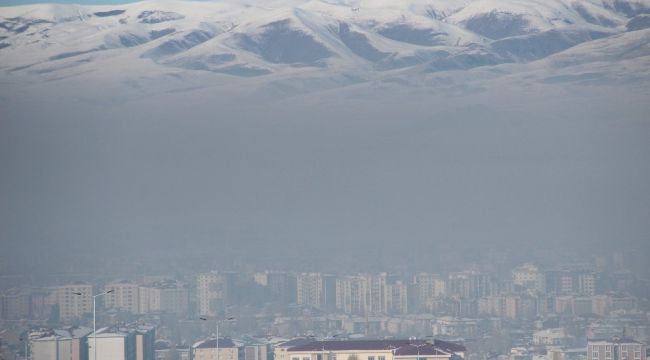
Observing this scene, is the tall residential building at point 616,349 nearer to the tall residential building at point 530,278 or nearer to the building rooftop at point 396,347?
the building rooftop at point 396,347

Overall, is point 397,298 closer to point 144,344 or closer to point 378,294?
point 378,294

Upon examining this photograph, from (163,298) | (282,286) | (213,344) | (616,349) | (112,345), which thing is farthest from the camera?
(282,286)

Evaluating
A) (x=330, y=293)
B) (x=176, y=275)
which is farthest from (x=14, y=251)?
(x=330, y=293)

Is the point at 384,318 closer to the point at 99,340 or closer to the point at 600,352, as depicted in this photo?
the point at 600,352

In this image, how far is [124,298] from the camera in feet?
136

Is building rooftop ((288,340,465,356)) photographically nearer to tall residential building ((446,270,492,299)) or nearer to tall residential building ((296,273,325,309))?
tall residential building ((296,273,325,309))

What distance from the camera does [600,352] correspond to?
109 ft

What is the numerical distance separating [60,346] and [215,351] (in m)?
3.70

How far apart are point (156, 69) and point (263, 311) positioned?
663 centimetres

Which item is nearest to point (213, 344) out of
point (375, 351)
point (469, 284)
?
point (375, 351)

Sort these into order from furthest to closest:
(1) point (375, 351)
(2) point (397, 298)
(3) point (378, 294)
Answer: (3) point (378, 294)
(2) point (397, 298)
(1) point (375, 351)

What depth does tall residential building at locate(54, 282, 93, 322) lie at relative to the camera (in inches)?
1532

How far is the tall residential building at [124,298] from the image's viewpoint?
41.3m

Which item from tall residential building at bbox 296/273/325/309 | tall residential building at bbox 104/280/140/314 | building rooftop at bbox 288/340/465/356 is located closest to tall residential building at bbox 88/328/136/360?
building rooftop at bbox 288/340/465/356
